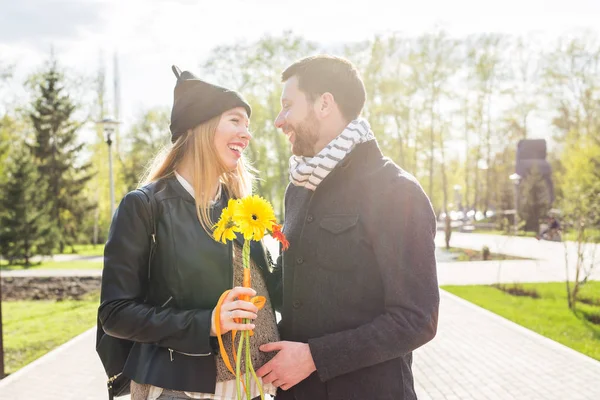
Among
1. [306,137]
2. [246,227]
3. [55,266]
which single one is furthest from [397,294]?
[55,266]

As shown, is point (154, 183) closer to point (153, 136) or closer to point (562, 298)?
point (562, 298)

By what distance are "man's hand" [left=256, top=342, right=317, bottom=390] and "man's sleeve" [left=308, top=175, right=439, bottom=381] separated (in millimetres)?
36

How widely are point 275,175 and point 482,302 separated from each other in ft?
107

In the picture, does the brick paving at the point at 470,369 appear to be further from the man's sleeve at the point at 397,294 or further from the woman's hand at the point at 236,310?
the woman's hand at the point at 236,310

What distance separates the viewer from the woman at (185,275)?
205 cm

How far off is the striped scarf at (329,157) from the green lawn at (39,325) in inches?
263

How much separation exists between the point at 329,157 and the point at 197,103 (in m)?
0.58

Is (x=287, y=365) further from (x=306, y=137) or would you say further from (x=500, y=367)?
(x=500, y=367)

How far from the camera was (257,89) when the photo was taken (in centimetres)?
3931

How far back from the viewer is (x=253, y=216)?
192 centimetres

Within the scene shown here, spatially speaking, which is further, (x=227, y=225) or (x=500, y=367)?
(x=500, y=367)

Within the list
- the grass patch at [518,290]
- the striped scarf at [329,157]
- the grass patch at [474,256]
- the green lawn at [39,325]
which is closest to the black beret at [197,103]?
the striped scarf at [329,157]

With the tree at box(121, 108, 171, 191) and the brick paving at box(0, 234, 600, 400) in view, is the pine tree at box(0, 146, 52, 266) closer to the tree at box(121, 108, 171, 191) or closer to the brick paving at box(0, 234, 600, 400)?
the brick paving at box(0, 234, 600, 400)

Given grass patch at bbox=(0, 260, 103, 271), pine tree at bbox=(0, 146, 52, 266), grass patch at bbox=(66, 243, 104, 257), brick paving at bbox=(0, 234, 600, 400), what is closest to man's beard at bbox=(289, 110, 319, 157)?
brick paving at bbox=(0, 234, 600, 400)
